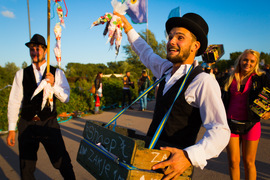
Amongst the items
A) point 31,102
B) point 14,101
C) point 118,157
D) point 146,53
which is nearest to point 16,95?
point 14,101

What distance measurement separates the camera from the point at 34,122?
231 centimetres

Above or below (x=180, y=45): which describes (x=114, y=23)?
above

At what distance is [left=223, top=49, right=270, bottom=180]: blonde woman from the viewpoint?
93.7 inches

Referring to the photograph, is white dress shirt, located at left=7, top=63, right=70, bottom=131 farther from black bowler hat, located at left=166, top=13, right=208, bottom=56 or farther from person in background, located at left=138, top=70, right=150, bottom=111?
person in background, located at left=138, top=70, right=150, bottom=111

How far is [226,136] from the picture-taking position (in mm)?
1089

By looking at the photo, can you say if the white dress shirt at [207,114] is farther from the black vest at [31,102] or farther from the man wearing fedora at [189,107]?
the black vest at [31,102]

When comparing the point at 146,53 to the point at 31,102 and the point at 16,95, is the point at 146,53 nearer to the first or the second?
the point at 31,102

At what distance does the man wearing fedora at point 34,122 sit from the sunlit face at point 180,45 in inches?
63.8

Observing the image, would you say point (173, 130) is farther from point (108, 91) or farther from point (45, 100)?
point (108, 91)

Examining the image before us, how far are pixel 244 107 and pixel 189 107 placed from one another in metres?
1.66

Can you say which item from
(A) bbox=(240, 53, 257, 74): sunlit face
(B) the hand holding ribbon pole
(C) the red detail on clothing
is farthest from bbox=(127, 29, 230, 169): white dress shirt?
(A) bbox=(240, 53, 257, 74): sunlit face

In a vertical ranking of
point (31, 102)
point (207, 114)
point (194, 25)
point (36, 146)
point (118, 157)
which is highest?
point (194, 25)

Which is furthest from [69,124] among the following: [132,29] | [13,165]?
[132,29]

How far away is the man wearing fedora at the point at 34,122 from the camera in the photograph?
2248 millimetres
